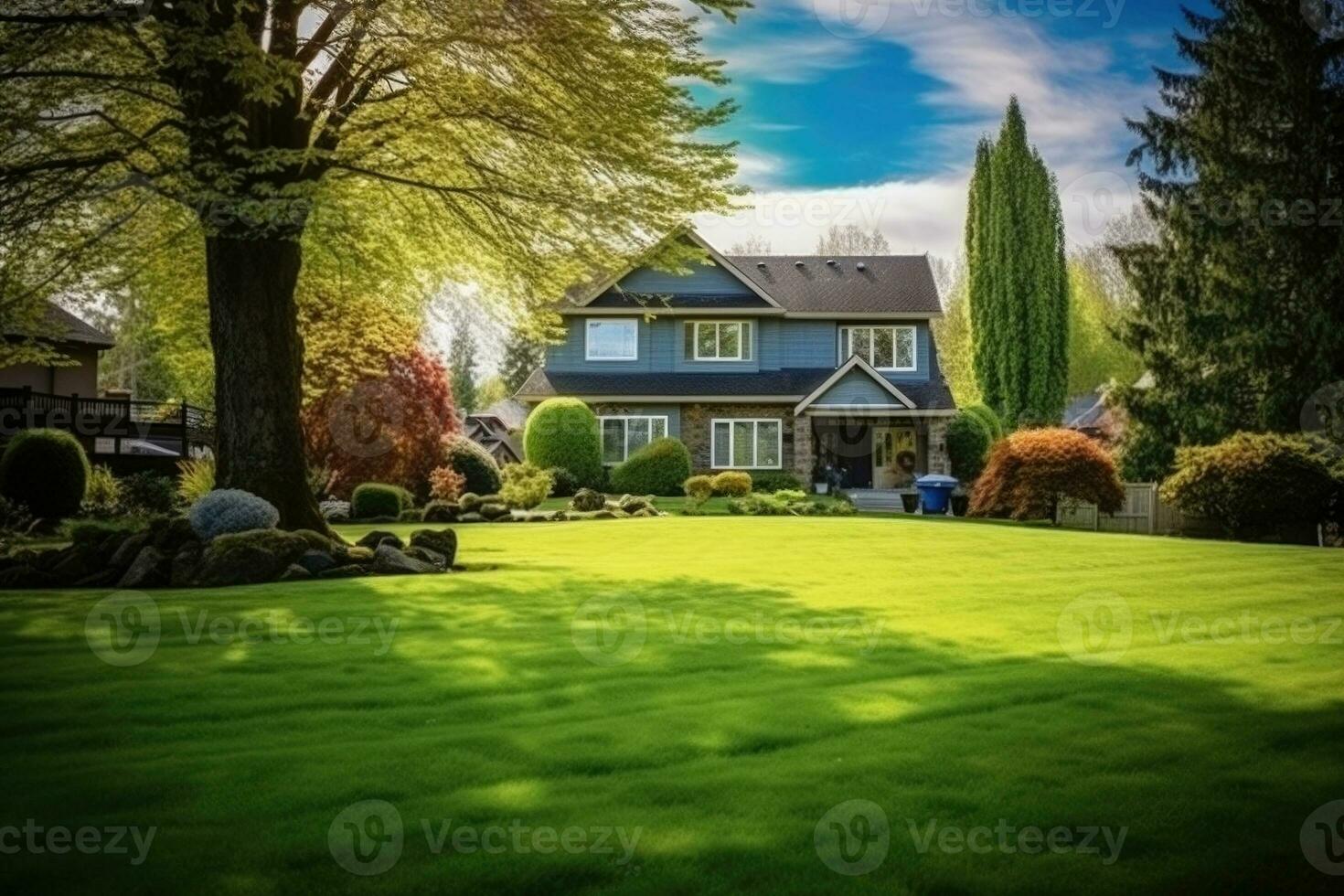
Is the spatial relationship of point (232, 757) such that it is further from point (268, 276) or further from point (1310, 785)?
point (268, 276)

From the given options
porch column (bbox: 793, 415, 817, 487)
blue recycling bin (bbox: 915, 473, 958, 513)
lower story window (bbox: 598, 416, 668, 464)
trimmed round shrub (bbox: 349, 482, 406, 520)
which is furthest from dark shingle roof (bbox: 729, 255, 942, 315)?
trimmed round shrub (bbox: 349, 482, 406, 520)

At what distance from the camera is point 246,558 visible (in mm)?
12211

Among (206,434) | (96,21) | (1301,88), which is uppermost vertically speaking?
(1301,88)

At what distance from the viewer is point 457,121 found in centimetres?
1552

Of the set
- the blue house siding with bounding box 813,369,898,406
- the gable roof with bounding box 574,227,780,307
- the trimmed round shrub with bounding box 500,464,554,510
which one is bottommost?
the trimmed round shrub with bounding box 500,464,554,510

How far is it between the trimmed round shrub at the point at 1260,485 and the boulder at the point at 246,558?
1901 cm

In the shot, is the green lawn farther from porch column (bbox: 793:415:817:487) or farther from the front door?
the front door

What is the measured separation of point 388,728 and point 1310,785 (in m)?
4.88

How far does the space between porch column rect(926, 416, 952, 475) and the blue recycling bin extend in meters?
4.49

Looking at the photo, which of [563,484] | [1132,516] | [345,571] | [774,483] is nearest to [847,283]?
[774,483]

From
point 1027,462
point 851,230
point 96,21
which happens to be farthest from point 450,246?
point 851,230

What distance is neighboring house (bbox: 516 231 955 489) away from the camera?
3494cm

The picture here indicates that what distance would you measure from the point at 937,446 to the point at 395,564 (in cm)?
2557

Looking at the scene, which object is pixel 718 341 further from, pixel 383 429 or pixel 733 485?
pixel 383 429
